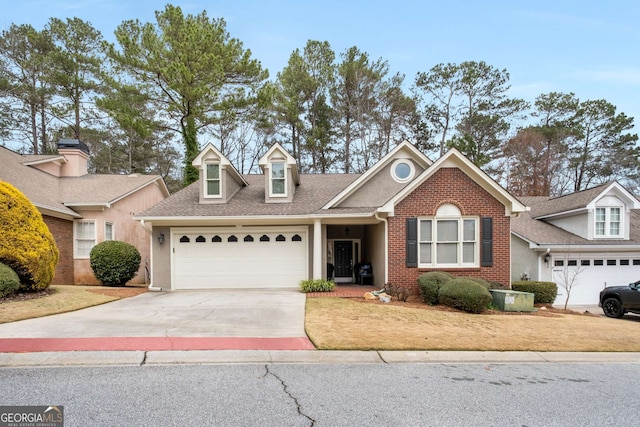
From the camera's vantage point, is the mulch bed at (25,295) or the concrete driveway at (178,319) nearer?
the concrete driveway at (178,319)

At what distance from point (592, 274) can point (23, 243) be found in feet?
68.0

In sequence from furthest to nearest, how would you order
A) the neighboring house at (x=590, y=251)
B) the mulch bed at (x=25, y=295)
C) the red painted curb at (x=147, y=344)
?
the neighboring house at (x=590, y=251) < the mulch bed at (x=25, y=295) < the red painted curb at (x=147, y=344)

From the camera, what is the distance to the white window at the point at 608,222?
1554cm

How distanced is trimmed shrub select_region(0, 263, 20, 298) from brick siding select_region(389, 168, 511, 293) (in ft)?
34.8

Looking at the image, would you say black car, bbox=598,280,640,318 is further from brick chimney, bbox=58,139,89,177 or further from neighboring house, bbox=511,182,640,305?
brick chimney, bbox=58,139,89,177

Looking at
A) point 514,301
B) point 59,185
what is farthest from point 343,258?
point 59,185

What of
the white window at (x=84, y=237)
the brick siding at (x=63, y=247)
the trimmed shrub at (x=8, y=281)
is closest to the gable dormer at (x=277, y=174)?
the trimmed shrub at (x=8, y=281)

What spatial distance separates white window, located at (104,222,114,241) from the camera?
1630cm

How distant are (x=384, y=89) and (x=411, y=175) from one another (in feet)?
52.2

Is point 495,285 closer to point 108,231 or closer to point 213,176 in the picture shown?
point 213,176

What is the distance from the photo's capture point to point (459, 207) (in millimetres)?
12094

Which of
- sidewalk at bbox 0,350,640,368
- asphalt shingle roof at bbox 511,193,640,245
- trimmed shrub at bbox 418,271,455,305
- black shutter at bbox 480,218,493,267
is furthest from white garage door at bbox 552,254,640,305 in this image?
sidewalk at bbox 0,350,640,368

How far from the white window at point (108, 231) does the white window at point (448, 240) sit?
13884 millimetres

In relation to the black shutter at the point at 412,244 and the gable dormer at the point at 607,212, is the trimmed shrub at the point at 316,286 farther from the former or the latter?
the gable dormer at the point at 607,212
